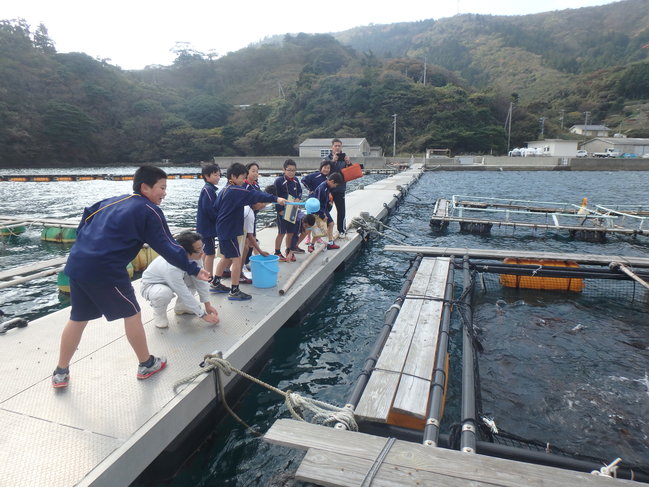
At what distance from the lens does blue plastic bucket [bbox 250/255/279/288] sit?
5664 mm

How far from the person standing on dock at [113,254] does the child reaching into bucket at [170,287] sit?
2.99 feet

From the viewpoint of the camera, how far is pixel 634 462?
337 centimetres

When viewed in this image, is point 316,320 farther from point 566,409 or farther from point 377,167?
point 377,167

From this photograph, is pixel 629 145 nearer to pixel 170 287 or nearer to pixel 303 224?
pixel 303 224

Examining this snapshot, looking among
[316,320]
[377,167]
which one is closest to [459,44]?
[377,167]

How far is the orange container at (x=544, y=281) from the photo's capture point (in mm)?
7324

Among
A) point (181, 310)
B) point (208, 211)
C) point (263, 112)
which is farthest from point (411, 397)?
point (263, 112)

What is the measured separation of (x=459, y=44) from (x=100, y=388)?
20484 centimetres

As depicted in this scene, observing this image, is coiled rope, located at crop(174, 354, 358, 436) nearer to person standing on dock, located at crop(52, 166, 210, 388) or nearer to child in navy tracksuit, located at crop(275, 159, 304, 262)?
person standing on dock, located at crop(52, 166, 210, 388)

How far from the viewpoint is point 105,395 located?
314cm

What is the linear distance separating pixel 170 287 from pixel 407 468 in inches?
118

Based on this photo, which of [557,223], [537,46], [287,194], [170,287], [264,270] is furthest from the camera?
[537,46]

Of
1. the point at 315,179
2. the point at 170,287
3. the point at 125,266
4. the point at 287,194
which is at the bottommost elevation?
the point at 170,287

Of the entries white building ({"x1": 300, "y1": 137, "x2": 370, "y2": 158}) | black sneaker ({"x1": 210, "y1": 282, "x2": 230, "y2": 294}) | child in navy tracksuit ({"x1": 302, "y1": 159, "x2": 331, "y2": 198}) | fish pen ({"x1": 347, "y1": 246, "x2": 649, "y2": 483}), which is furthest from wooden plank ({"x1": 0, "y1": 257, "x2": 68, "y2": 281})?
white building ({"x1": 300, "y1": 137, "x2": 370, "y2": 158})
